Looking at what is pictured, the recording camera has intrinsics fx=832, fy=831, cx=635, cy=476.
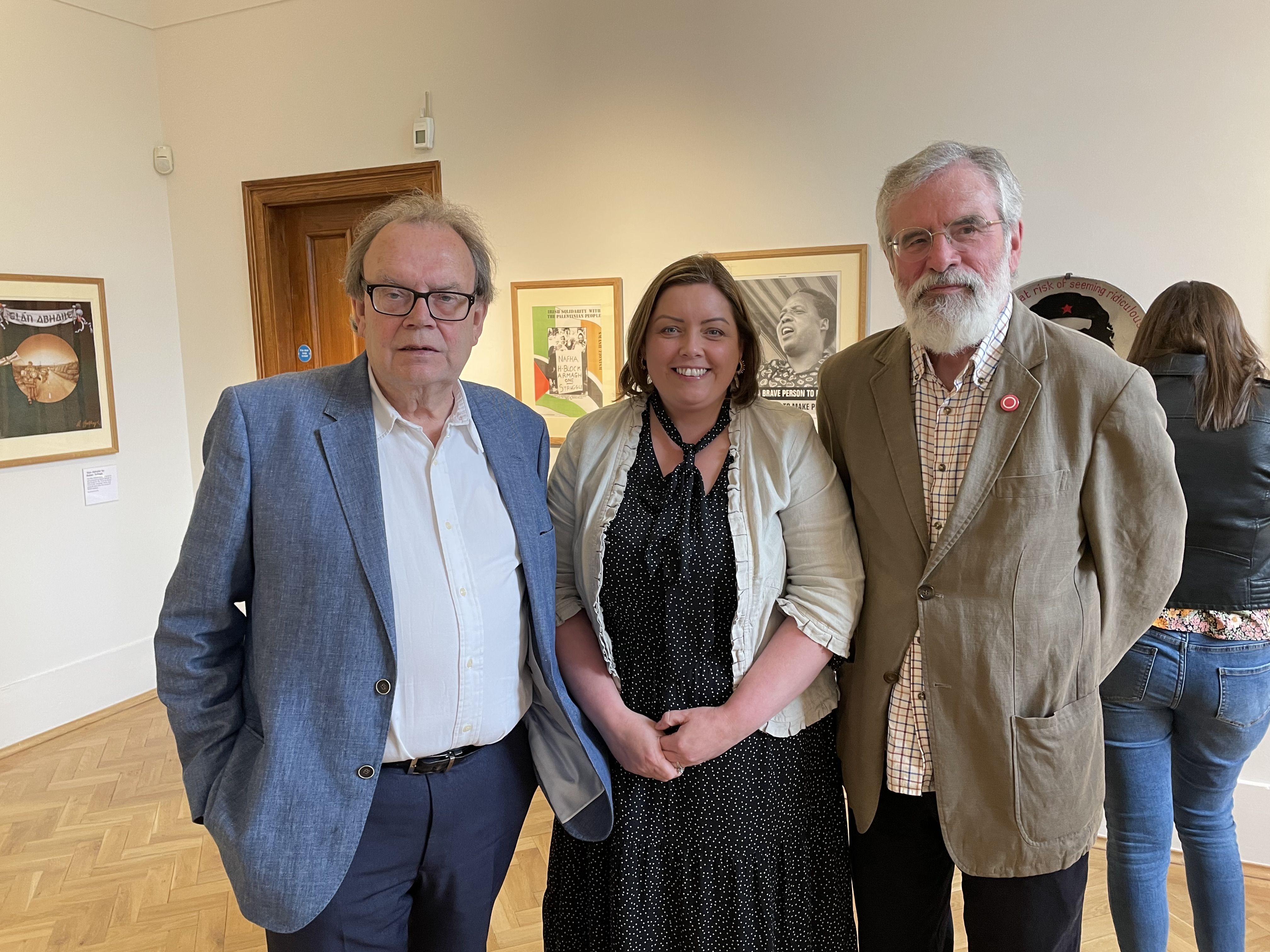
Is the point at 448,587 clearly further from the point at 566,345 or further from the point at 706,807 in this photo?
the point at 566,345

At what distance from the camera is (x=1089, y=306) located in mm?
3070

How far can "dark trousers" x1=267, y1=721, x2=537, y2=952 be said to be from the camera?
1.51 meters

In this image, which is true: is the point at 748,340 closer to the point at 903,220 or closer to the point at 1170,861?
the point at 903,220

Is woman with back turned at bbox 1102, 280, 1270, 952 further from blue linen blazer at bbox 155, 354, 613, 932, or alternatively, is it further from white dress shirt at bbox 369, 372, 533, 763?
blue linen blazer at bbox 155, 354, 613, 932

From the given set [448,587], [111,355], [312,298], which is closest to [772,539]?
[448,587]

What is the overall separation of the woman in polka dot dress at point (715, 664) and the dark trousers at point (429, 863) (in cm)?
24

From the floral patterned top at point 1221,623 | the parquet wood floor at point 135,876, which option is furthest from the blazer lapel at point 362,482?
the floral patterned top at point 1221,623

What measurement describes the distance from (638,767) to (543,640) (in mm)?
326

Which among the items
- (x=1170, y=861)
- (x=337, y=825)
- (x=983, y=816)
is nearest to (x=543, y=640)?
(x=337, y=825)

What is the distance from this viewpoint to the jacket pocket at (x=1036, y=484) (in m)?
1.52

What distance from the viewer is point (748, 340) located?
6.02 ft

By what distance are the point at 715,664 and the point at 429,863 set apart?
66 centimetres

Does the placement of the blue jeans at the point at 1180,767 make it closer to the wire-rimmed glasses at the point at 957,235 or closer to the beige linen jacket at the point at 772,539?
the beige linen jacket at the point at 772,539

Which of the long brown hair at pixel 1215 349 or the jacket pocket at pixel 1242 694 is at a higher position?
the long brown hair at pixel 1215 349
